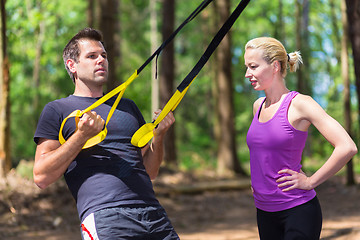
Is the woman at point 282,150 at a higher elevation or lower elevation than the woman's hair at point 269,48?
lower

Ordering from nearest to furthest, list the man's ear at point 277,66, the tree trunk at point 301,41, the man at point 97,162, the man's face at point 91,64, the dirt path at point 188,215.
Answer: the man at point 97,162
the man's ear at point 277,66
the man's face at point 91,64
the dirt path at point 188,215
the tree trunk at point 301,41

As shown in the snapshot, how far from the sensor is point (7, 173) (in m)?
9.88

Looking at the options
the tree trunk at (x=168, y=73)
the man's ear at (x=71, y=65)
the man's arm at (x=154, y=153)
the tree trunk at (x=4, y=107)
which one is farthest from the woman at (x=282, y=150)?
the tree trunk at (x=168, y=73)

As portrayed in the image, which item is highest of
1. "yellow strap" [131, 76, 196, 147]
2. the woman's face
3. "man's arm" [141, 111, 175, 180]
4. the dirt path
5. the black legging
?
the woman's face

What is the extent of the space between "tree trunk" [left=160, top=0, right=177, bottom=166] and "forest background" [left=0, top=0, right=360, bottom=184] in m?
0.03

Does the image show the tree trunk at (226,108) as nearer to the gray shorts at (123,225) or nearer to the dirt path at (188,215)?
the dirt path at (188,215)

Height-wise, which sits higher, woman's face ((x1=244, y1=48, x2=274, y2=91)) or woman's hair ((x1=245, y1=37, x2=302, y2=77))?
woman's hair ((x1=245, y1=37, x2=302, y2=77))

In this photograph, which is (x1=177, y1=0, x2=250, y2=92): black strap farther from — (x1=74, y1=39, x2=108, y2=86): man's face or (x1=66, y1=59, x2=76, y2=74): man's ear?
(x1=66, y1=59, x2=76, y2=74): man's ear

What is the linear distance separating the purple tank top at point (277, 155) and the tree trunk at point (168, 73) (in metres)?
13.2

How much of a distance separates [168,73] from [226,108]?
2327 millimetres

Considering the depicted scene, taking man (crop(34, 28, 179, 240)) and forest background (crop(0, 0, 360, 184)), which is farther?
forest background (crop(0, 0, 360, 184))

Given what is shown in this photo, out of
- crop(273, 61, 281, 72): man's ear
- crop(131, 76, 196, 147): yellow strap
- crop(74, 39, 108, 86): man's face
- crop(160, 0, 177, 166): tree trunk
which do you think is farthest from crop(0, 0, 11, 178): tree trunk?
crop(273, 61, 281, 72): man's ear

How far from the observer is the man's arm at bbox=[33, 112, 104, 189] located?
2.67 metres

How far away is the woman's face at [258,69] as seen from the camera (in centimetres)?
288
